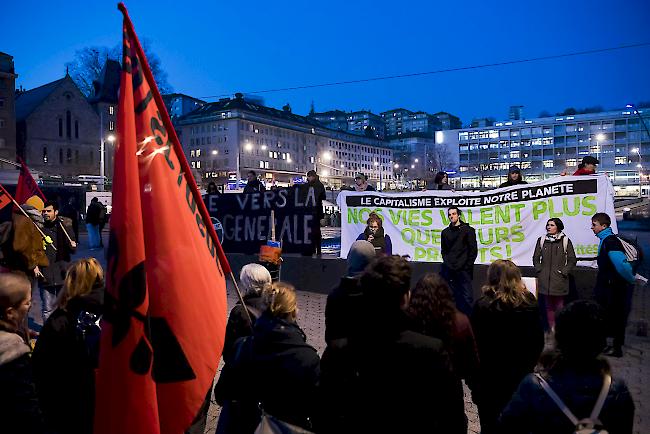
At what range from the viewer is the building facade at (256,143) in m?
104

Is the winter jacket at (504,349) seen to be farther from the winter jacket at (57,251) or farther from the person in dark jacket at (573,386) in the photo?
the winter jacket at (57,251)

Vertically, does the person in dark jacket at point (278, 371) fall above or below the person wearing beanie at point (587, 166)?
below

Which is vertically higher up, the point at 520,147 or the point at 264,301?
the point at 520,147

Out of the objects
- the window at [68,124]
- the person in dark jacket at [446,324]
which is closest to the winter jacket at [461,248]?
the person in dark jacket at [446,324]

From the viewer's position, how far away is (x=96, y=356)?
→ 11.0ft

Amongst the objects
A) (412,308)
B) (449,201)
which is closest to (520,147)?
(449,201)

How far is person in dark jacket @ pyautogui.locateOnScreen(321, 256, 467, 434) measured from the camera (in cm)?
251

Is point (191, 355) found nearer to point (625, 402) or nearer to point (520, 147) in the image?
point (625, 402)

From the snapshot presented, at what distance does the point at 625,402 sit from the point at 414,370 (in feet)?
3.03

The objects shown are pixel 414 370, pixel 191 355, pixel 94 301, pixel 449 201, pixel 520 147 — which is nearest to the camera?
pixel 414 370

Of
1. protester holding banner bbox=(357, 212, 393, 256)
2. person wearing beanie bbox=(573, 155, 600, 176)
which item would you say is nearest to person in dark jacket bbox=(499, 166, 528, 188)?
person wearing beanie bbox=(573, 155, 600, 176)

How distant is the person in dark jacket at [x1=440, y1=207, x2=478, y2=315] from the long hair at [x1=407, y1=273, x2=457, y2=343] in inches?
199

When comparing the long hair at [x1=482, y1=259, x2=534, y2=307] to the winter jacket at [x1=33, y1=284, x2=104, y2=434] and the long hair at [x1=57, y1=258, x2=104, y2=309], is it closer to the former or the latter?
the winter jacket at [x1=33, y1=284, x2=104, y2=434]

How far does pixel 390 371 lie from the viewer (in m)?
2.50
